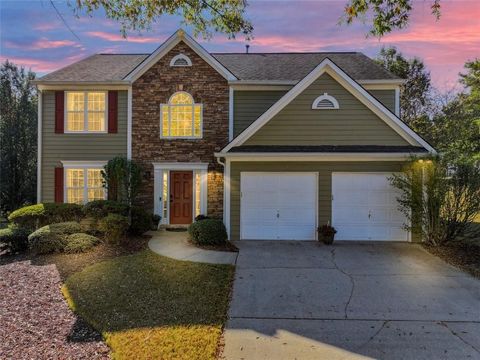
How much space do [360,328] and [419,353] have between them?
85 centimetres

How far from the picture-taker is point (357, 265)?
27.1 feet

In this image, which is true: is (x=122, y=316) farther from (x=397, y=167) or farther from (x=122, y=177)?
(x=397, y=167)

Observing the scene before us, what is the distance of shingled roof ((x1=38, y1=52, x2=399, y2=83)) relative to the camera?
43.1 feet

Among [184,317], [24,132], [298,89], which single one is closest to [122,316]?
[184,317]

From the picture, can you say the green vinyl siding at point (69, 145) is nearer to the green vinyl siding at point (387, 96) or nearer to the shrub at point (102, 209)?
the shrub at point (102, 209)

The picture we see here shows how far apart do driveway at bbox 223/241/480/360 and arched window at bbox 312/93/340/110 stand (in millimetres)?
4907

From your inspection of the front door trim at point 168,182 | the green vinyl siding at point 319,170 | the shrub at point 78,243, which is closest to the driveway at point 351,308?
the green vinyl siding at point 319,170

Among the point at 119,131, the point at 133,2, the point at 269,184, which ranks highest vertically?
the point at 133,2

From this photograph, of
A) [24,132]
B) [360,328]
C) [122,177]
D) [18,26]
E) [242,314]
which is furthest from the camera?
[24,132]

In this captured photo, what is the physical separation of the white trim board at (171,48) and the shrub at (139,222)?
5.18 metres

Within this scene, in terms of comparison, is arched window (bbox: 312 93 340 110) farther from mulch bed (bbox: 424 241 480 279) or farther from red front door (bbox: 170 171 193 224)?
red front door (bbox: 170 171 193 224)

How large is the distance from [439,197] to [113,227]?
9.68m

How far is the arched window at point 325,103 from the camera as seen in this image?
11.0 metres

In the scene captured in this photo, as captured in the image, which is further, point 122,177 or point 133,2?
point 122,177
